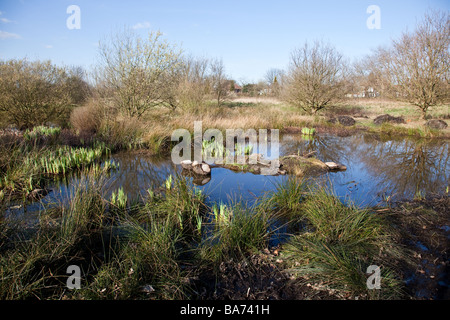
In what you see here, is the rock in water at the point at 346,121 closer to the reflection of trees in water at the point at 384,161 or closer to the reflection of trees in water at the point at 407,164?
the reflection of trees in water at the point at 384,161

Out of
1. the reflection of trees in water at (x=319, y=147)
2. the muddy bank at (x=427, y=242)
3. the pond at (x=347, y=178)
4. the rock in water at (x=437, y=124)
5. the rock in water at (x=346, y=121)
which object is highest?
the rock in water at (x=346, y=121)

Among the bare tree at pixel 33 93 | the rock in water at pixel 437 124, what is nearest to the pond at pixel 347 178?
the rock in water at pixel 437 124

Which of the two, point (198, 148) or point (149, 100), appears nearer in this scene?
point (198, 148)

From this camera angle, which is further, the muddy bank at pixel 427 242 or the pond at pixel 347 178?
the pond at pixel 347 178

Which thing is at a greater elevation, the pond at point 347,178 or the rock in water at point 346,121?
the rock in water at point 346,121

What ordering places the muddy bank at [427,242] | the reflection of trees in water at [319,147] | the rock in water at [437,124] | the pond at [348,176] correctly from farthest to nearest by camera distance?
the rock in water at [437,124] < the reflection of trees in water at [319,147] < the pond at [348,176] < the muddy bank at [427,242]

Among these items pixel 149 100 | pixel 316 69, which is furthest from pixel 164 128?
pixel 316 69

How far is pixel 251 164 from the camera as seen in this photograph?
685 centimetres

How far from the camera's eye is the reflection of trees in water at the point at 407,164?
5.45 metres

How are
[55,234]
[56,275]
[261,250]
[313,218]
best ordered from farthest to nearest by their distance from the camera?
[313,218] < [261,250] < [55,234] < [56,275]

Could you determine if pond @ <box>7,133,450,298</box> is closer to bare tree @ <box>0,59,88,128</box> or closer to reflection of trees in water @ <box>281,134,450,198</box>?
reflection of trees in water @ <box>281,134,450,198</box>

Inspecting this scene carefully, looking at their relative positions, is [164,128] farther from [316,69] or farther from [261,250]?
[316,69]

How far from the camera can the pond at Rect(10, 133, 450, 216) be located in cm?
479
